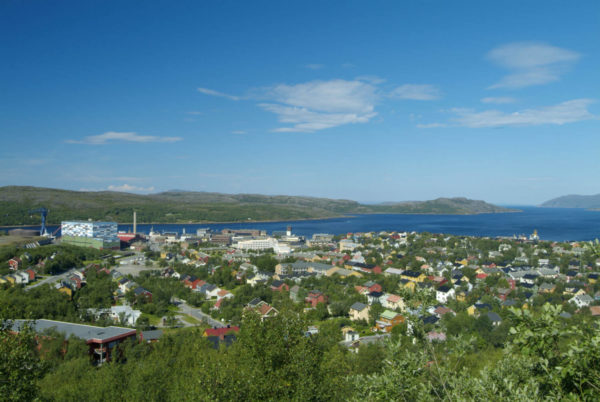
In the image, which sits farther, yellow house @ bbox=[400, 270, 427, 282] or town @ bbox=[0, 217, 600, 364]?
yellow house @ bbox=[400, 270, 427, 282]

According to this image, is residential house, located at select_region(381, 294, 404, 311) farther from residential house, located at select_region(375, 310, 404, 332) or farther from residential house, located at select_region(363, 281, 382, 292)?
residential house, located at select_region(375, 310, 404, 332)

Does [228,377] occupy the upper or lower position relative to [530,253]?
upper

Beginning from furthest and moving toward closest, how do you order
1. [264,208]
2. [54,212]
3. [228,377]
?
[264,208] < [54,212] < [228,377]

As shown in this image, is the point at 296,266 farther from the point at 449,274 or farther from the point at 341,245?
the point at 341,245

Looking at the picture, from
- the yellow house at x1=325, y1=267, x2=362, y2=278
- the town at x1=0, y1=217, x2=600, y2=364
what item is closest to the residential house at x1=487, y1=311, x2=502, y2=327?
the town at x1=0, y1=217, x2=600, y2=364

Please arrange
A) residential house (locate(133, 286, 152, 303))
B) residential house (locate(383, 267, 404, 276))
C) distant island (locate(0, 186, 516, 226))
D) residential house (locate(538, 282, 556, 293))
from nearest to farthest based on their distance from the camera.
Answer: residential house (locate(133, 286, 152, 303)) → residential house (locate(538, 282, 556, 293)) → residential house (locate(383, 267, 404, 276)) → distant island (locate(0, 186, 516, 226))

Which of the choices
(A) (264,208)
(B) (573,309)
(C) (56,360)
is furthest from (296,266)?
(A) (264,208)

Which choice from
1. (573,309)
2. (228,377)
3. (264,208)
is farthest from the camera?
(264,208)

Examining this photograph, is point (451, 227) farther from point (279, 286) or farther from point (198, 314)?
point (198, 314)

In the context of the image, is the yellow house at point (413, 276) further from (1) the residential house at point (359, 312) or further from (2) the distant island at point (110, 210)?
(2) the distant island at point (110, 210)
